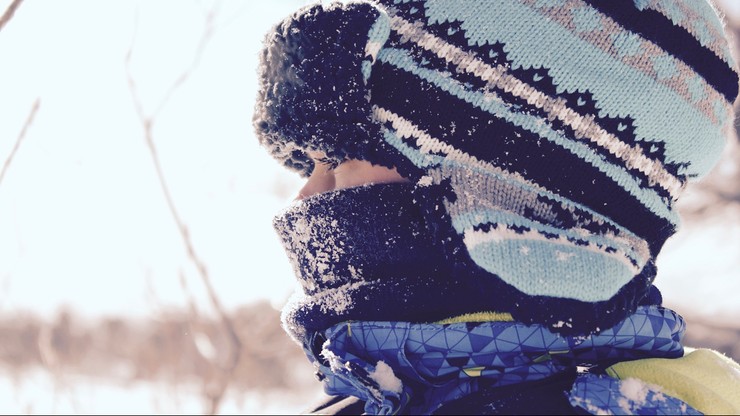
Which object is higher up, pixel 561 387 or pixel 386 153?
pixel 386 153

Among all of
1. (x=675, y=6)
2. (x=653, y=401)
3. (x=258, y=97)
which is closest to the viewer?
(x=653, y=401)

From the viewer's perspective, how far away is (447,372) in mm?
1113

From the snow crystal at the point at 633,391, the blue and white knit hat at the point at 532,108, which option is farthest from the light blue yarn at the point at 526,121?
the snow crystal at the point at 633,391

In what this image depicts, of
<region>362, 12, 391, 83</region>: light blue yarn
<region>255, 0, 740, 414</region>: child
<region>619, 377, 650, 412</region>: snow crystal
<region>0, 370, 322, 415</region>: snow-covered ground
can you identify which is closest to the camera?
<region>619, 377, 650, 412</region>: snow crystal

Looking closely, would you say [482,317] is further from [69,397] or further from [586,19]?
[69,397]

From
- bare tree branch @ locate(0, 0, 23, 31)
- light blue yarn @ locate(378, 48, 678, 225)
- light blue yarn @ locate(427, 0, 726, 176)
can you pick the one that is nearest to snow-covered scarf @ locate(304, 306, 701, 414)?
light blue yarn @ locate(378, 48, 678, 225)

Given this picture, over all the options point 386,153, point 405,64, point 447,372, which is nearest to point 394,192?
point 386,153

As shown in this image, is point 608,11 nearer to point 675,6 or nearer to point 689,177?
point 675,6

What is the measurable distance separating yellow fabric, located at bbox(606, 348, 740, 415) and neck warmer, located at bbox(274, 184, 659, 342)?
0.10 meters

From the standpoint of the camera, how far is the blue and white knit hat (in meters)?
1.15

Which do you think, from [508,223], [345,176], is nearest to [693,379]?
[508,223]

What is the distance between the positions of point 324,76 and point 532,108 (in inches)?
16.1

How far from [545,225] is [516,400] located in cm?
32

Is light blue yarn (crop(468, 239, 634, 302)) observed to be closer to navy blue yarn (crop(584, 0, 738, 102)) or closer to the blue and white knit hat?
the blue and white knit hat
